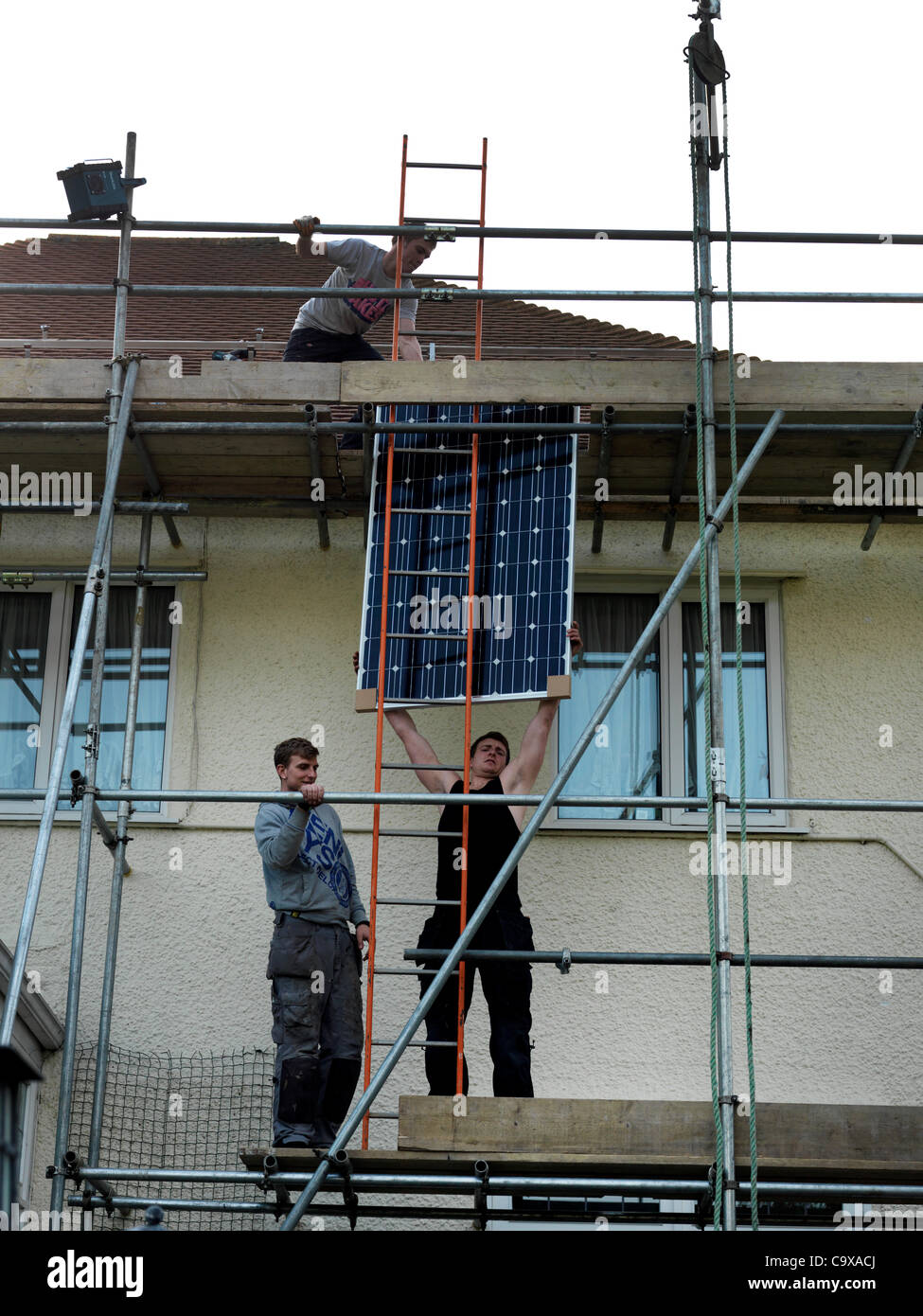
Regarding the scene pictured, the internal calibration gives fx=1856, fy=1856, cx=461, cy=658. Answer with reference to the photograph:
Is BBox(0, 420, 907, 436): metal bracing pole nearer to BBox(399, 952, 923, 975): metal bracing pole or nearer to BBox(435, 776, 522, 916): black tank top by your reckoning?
BBox(435, 776, 522, 916): black tank top

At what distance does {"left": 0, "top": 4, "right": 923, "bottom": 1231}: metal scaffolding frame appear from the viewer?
729 centimetres

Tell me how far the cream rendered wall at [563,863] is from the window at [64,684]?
7.6 inches

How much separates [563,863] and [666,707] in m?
1.11

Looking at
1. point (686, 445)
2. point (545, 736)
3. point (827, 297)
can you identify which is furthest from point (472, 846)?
point (827, 297)

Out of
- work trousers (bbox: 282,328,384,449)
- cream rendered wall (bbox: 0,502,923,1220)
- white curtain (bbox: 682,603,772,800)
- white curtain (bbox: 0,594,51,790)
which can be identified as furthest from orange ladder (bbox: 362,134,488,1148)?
white curtain (bbox: 0,594,51,790)

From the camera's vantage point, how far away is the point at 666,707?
33.2 ft

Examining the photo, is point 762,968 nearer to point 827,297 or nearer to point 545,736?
point 545,736

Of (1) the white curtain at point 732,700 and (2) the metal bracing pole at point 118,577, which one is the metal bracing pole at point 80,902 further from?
(1) the white curtain at point 732,700

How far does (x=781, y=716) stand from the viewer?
→ 996 cm

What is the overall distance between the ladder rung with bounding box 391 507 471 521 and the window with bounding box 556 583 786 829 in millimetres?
1398

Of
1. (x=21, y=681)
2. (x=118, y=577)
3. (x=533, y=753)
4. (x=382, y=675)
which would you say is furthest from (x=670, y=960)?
(x=21, y=681)

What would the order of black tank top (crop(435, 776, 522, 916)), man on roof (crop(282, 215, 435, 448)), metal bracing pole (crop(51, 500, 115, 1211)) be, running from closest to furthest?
metal bracing pole (crop(51, 500, 115, 1211)) < black tank top (crop(435, 776, 522, 916)) < man on roof (crop(282, 215, 435, 448))

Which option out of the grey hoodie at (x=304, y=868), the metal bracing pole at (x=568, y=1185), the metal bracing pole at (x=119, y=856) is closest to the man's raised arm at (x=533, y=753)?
the grey hoodie at (x=304, y=868)

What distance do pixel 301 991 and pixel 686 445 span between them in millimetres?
3334
